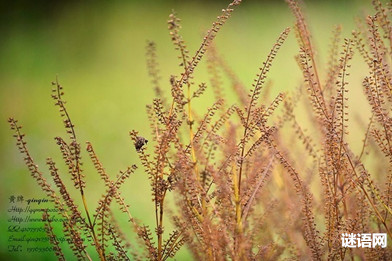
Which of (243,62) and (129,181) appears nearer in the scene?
(129,181)

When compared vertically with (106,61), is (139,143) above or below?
below

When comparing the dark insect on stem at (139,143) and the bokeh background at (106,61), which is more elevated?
the bokeh background at (106,61)

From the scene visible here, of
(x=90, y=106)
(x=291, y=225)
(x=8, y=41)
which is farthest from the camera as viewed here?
(x=90, y=106)

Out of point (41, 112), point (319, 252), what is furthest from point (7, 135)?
point (319, 252)

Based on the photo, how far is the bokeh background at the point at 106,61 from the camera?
321 centimetres

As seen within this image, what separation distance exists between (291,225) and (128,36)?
2.44 m

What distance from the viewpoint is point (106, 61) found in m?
3.63

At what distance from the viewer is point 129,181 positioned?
3.41 meters

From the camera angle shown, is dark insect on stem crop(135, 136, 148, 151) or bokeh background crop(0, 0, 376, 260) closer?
dark insect on stem crop(135, 136, 148, 151)

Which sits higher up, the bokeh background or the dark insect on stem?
the bokeh background

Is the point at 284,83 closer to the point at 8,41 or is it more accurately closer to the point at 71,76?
the point at 71,76

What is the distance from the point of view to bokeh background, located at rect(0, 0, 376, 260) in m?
3.21

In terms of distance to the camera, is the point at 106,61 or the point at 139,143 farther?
the point at 106,61

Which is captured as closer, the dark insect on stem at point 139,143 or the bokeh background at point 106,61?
the dark insect on stem at point 139,143
